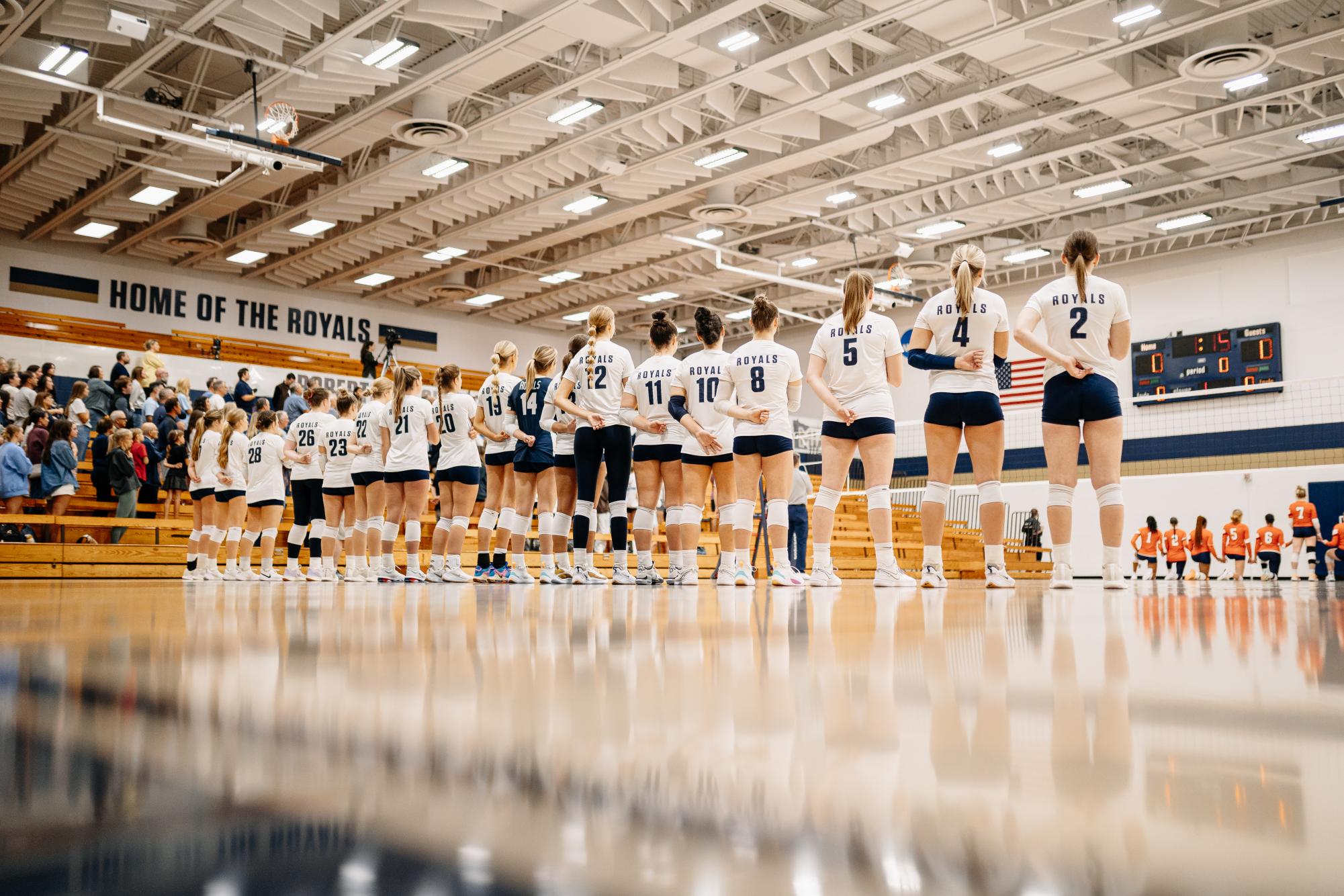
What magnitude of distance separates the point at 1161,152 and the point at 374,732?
19.4 m

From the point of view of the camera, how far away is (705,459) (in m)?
6.42

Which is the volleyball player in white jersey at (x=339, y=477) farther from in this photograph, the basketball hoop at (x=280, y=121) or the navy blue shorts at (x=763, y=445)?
the basketball hoop at (x=280, y=121)

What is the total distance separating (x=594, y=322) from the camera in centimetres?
696

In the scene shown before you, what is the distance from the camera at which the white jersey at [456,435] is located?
795 centimetres

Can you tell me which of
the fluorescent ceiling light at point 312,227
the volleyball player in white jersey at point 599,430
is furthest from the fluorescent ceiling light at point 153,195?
the volleyball player in white jersey at point 599,430

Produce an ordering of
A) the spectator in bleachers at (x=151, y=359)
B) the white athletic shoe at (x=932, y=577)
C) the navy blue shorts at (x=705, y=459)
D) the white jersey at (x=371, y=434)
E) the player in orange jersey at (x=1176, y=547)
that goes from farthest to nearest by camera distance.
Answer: the player in orange jersey at (x=1176, y=547), the spectator in bleachers at (x=151, y=359), the white jersey at (x=371, y=434), the navy blue shorts at (x=705, y=459), the white athletic shoe at (x=932, y=577)

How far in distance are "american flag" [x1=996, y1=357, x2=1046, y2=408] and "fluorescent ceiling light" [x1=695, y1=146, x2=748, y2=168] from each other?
9.67 meters

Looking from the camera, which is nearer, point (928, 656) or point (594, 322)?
point (928, 656)

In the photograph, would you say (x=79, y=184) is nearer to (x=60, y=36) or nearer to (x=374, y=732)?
(x=60, y=36)

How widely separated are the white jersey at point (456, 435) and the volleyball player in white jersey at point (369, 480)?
2.23 feet

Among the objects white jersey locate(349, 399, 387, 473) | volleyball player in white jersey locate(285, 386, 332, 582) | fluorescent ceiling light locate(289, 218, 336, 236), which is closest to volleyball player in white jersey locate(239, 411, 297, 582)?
volleyball player in white jersey locate(285, 386, 332, 582)

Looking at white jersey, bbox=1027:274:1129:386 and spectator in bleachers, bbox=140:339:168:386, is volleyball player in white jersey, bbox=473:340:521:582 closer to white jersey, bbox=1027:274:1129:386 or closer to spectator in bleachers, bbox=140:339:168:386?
white jersey, bbox=1027:274:1129:386

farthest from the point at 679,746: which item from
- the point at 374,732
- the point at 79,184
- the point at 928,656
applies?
the point at 79,184

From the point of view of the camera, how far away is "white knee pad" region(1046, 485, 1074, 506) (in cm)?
527
